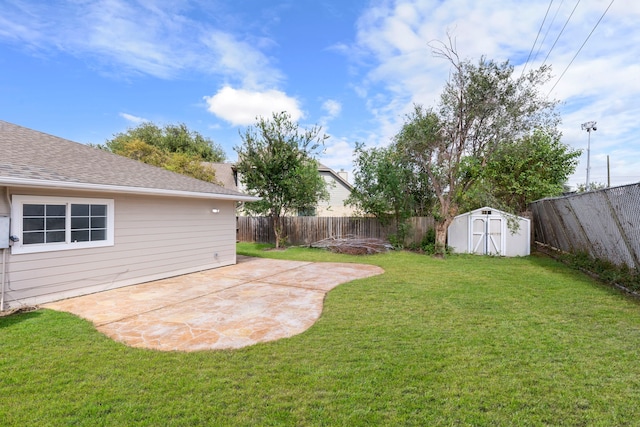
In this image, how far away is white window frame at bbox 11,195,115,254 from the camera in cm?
506

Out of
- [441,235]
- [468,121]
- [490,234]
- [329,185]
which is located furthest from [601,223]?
[329,185]

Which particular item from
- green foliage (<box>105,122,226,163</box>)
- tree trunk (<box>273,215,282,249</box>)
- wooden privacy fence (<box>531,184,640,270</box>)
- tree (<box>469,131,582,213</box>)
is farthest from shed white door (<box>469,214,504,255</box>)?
green foliage (<box>105,122,226,163</box>)

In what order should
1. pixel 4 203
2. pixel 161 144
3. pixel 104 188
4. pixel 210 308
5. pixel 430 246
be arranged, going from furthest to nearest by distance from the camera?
pixel 161 144, pixel 430 246, pixel 104 188, pixel 210 308, pixel 4 203

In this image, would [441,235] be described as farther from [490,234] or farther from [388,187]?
[388,187]

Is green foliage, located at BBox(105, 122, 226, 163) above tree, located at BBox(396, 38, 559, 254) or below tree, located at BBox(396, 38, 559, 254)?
above

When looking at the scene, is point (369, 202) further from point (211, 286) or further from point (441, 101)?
point (211, 286)

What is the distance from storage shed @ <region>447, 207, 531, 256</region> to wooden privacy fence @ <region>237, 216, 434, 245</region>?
1.44 metres

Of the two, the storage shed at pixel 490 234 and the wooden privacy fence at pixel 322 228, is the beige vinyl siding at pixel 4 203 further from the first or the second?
the storage shed at pixel 490 234

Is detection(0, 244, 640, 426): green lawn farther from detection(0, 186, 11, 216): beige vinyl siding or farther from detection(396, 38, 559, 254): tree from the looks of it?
detection(396, 38, 559, 254): tree

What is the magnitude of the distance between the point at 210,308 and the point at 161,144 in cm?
2813

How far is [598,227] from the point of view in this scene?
7.47 meters

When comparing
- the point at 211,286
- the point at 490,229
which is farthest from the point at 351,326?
the point at 490,229

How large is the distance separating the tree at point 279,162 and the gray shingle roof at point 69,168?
4.67 m

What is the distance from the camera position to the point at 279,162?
13422 mm
